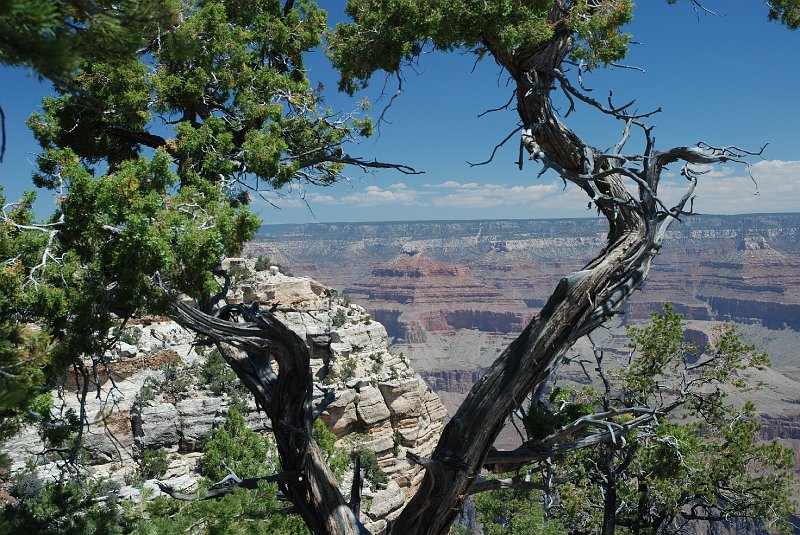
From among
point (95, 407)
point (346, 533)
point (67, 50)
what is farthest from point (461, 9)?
point (95, 407)

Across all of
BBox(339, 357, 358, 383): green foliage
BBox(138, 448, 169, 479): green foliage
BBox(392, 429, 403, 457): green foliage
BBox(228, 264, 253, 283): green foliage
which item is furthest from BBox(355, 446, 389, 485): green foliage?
BBox(228, 264, 253, 283): green foliage

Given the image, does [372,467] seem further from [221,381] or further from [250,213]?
[250,213]

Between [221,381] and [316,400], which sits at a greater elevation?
[221,381]

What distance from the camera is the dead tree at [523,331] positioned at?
4.00 m

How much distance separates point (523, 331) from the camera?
4.27 meters

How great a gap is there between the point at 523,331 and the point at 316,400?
80.4ft

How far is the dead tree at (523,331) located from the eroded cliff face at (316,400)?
15980 mm

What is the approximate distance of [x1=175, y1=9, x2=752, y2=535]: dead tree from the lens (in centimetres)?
400

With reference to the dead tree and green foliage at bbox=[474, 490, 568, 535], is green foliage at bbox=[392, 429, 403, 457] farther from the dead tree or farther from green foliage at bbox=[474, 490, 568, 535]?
the dead tree

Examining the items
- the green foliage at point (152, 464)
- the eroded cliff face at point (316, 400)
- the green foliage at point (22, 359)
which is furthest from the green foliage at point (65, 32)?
the green foliage at point (152, 464)

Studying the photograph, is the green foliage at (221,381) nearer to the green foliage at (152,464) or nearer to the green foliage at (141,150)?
the green foliage at (152,464)

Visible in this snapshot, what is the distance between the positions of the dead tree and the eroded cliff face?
16.0 metres

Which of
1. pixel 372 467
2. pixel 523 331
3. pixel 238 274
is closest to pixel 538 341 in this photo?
pixel 523 331

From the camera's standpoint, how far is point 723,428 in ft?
33.5
